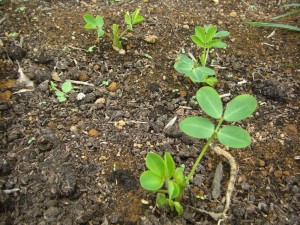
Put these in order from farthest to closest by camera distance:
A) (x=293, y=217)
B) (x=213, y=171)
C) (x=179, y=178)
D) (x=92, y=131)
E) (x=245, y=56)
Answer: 1. (x=245, y=56)
2. (x=92, y=131)
3. (x=213, y=171)
4. (x=293, y=217)
5. (x=179, y=178)

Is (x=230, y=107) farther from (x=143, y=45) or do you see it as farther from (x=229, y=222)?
(x=143, y=45)

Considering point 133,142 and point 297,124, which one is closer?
point 133,142

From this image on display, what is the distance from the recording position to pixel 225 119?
1.17 m

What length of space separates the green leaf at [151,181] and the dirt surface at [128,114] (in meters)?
0.17

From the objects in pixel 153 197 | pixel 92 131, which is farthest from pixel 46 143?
pixel 153 197

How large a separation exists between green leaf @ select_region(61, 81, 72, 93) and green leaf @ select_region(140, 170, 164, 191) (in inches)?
29.1

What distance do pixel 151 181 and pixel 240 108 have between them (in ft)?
1.31

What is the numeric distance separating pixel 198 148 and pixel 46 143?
25.9 inches

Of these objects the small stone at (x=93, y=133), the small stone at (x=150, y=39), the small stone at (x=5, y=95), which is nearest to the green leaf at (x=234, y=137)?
the small stone at (x=93, y=133)

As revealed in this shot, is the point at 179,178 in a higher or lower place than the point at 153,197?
higher

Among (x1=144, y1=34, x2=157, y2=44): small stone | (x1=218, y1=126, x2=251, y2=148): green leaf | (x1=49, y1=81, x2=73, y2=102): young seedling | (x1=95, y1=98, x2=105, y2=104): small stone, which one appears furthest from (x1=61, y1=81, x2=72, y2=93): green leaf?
(x1=218, y1=126, x2=251, y2=148): green leaf

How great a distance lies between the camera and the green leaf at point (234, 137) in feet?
3.61

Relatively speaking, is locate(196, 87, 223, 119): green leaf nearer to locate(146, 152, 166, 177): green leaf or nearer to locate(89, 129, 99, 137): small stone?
locate(146, 152, 166, 177): green leaf

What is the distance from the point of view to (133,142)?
1.47 meters
